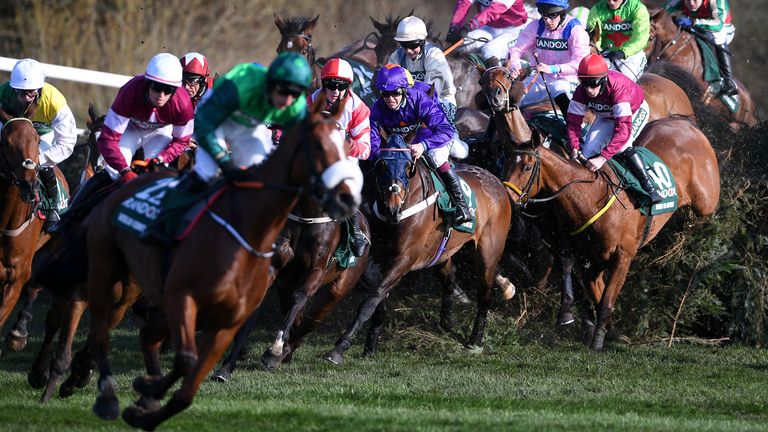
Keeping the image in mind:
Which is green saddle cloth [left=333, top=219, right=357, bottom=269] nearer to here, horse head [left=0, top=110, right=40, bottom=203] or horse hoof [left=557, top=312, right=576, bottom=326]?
horse head [left=0, top=110, right=40, bottom=203]

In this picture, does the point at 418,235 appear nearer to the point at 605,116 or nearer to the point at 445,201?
the point at 445,201

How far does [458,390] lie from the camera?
29.3 ft

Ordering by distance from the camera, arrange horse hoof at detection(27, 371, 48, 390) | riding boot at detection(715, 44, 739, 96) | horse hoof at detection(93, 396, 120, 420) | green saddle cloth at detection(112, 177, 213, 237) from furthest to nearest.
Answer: riding boot at detection(715, 44, 739, 96)
horse hoof at detection(27, 371, 48, 390)
horse hoof at detection(93, 396, 120, 420)
green saddle cloth at detection(112, 177, 213, 237)

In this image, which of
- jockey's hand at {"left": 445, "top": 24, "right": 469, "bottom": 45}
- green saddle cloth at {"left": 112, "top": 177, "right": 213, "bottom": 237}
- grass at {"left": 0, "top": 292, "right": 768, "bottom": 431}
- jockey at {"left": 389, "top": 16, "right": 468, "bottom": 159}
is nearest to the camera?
green saddle cloth at {"left": 112, "top": 177, "right": 213, "bottom": 237}

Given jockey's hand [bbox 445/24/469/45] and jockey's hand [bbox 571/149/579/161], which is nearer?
jockey's hand [bbox 571/149/579/161]

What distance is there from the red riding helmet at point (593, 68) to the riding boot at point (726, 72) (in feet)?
17.4

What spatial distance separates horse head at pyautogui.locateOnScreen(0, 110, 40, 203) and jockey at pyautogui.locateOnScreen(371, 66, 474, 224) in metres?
2.76

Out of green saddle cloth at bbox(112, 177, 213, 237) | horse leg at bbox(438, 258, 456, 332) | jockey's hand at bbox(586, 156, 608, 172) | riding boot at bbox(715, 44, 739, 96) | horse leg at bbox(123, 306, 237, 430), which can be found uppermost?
green saddle cloth at bbox(112, 177, 213, 237)

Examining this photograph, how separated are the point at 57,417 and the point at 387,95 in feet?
13.9

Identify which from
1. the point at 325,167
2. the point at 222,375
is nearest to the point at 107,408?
the point at 325,167

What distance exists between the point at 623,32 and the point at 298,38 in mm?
3884

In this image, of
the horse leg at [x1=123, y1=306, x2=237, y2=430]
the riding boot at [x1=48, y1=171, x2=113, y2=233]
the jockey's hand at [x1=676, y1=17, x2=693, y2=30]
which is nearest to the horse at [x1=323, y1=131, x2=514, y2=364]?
the riding boot at [x1=48, y1=171, x2=113, y2=233]

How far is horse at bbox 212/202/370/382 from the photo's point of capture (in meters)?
9.34

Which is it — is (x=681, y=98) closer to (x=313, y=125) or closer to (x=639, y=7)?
(x=639, y=7)
